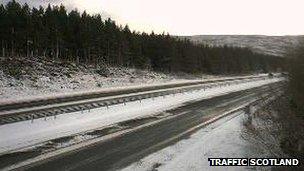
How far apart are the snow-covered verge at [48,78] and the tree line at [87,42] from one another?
6.95m

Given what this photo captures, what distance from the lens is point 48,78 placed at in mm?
44469

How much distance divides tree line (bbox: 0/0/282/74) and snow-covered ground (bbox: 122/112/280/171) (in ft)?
150

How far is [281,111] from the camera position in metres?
13.6

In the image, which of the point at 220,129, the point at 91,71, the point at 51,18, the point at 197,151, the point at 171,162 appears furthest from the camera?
the point at 51,18

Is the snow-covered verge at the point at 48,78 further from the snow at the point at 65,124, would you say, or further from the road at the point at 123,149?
the road at the point at 123,149

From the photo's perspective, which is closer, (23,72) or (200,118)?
(200,118)

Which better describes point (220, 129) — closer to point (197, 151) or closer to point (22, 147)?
point (197, 151)

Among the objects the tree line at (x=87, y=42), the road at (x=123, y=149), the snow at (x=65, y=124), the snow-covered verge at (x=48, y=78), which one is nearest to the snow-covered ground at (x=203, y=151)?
the road at (x=123, y=149)

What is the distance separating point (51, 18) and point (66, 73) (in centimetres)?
2383

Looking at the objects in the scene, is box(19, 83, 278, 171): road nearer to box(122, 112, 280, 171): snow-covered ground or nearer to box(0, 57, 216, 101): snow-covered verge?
box(122, 112, 280, 171): snow-covered ground

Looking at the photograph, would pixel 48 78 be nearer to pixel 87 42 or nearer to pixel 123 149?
pixel 87 42

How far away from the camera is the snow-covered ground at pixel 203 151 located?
11.5 meters

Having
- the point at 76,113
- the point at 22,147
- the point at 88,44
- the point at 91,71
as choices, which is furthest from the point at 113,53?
the point at 22,147

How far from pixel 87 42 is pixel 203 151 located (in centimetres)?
6180
